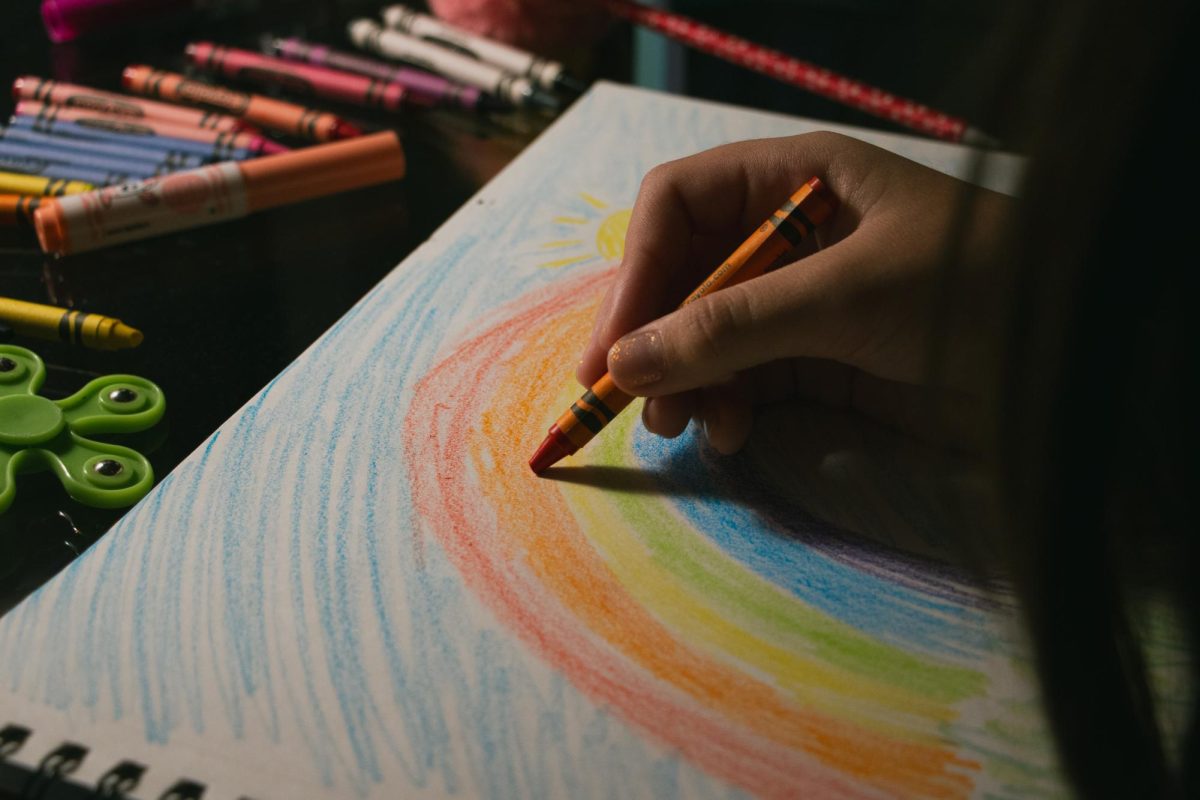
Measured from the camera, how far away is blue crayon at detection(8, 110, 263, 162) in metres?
0.94

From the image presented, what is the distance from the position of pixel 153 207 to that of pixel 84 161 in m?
0.10

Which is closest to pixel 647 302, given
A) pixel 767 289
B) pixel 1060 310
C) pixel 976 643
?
pixel 767 289

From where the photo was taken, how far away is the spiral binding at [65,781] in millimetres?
483

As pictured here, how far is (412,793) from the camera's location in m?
0.49

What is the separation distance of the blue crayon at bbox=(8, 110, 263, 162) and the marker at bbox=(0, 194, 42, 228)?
117mm

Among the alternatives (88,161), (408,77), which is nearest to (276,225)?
(88,161)

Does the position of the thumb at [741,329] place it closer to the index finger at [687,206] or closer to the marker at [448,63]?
the index finger at [687,206]

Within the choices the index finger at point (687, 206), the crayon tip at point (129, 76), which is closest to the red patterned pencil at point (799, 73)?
the index finger at point (687, 206)

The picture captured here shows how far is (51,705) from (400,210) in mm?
531

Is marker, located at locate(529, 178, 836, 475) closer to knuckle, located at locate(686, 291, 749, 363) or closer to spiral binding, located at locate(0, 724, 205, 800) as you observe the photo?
knuckle, located at locate(686, 291, 749, 363)

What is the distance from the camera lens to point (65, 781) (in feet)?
1.60

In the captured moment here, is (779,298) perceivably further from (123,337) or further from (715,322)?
(123,337)

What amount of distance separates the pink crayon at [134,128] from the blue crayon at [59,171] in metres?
0.06

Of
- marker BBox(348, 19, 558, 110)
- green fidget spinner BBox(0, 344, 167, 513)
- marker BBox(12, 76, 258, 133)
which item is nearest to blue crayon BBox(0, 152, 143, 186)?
marker BBox(12, 76, 258, 133)
